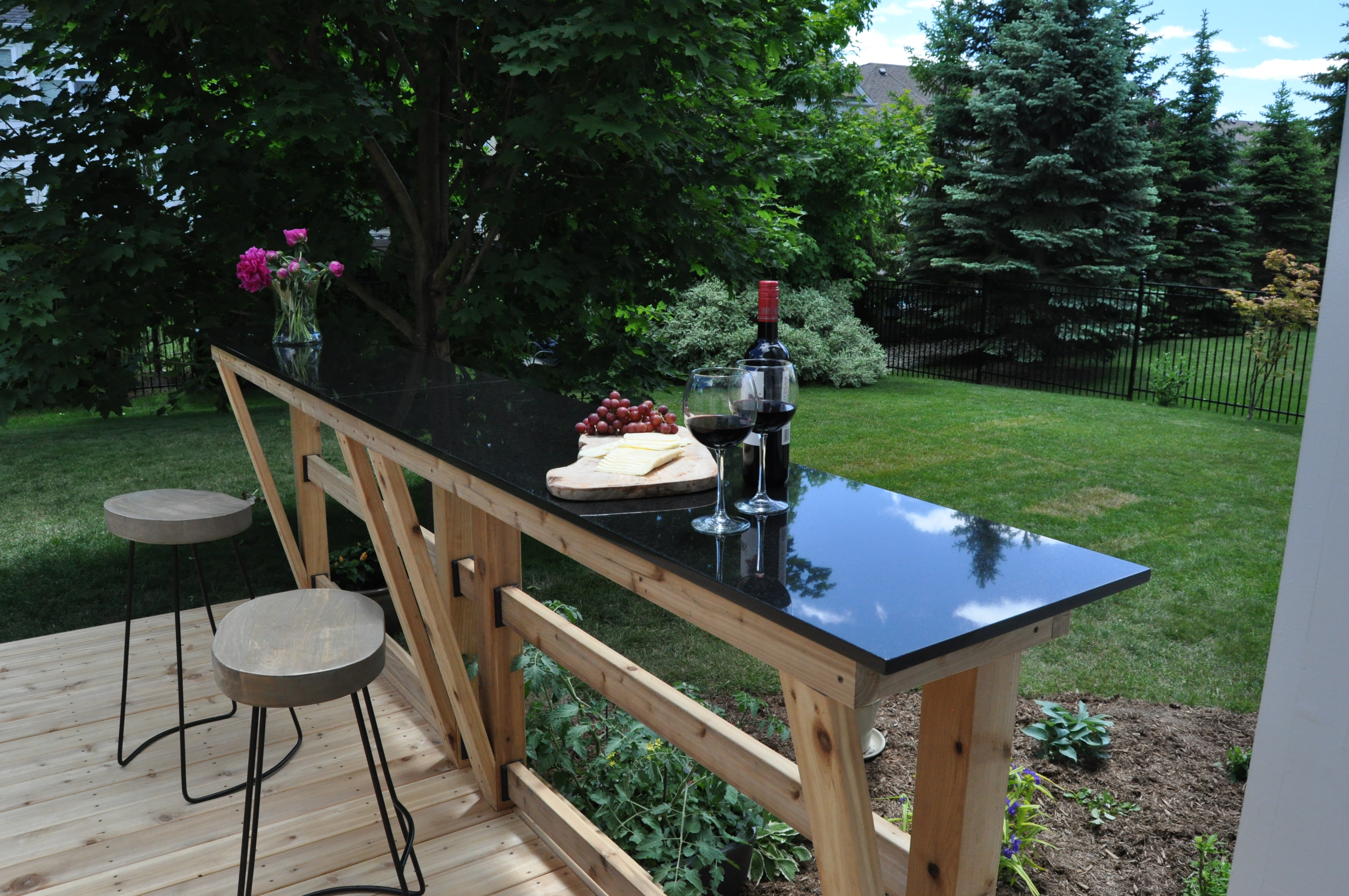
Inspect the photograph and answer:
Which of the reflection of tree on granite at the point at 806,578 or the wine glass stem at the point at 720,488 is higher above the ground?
the wine glass stem at the point at 720,488

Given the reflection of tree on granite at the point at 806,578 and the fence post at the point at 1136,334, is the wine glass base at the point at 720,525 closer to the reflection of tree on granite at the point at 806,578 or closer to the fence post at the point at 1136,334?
the reflection of tree on granite at the point at 806,578

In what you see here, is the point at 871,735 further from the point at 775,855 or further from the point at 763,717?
the point at 775,855

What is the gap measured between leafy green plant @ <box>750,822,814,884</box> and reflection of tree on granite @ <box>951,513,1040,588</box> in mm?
1316

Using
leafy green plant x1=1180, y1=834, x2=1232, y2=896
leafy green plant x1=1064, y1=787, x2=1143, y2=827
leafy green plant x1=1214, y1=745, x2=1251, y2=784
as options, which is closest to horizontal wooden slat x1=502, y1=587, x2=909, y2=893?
leafy green plant x1=1180, y1=834, x2=1232, y2=896

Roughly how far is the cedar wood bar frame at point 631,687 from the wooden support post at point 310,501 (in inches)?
0.8

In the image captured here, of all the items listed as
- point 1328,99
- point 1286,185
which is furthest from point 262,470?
point 1328,99

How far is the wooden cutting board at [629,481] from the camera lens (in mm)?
1538

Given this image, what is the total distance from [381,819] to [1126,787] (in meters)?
2.26

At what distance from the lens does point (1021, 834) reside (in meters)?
2.62

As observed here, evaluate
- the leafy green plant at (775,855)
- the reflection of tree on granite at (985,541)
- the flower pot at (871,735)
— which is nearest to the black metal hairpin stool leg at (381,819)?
the leafy green plant at (775,855)

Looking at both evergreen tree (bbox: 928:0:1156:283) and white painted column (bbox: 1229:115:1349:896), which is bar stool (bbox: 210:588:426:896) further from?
evergreen tree (bbox: 928:0:1156:283)

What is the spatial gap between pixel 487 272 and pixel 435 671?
2267 mm

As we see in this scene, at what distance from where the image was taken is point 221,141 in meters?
4.13

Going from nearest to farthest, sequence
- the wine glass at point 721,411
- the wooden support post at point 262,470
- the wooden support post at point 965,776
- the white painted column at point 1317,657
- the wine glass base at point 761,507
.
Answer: the white painted column at point 1317,657 → the wooden support post at point 965,776 → the wine glass at point 721,411 → the wine glass base at point 761,507 → the wooden support post at point 262,470
